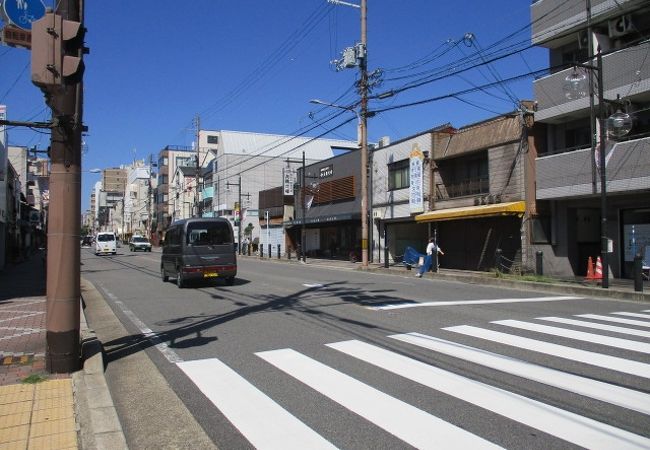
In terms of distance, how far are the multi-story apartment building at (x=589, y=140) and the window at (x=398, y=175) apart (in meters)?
9.00

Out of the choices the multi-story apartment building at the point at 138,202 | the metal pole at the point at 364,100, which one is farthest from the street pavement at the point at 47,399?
the multi-story apartment building at the point at 138,202

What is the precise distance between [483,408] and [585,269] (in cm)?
1907

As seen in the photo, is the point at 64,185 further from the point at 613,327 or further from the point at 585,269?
the point at 585,269

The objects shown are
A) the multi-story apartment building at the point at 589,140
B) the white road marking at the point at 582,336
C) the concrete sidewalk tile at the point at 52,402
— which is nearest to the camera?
the concrete sidewalk tile at the point at 52,402

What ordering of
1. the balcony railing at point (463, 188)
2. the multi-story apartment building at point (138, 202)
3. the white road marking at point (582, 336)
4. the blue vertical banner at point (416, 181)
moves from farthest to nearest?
the multi-story apartment building at point (138, 202)
the blue vertical banner at point (416, 181)
the balcony railing at point (463, 188)
the white road marking at point (582, 336)

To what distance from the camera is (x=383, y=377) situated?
614 centimetres

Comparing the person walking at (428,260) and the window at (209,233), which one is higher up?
the window at (209,233)

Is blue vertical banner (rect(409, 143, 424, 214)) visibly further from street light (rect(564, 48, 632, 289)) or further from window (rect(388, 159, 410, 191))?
street light (rect(564, 48, 632, 289))

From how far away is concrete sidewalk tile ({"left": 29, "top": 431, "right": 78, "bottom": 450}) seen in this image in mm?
4105

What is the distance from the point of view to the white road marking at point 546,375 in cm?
532

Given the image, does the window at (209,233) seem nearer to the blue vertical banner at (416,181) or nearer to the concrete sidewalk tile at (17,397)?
the concrete sidewalk tile at (17,397)

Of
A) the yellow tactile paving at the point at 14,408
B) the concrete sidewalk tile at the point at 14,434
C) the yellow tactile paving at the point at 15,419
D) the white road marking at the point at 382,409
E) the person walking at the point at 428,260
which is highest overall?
Result: the person walking at the point at 428,260

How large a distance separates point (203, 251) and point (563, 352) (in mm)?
12549

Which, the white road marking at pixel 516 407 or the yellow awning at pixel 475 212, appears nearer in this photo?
the white road marking at pixel 516 407
